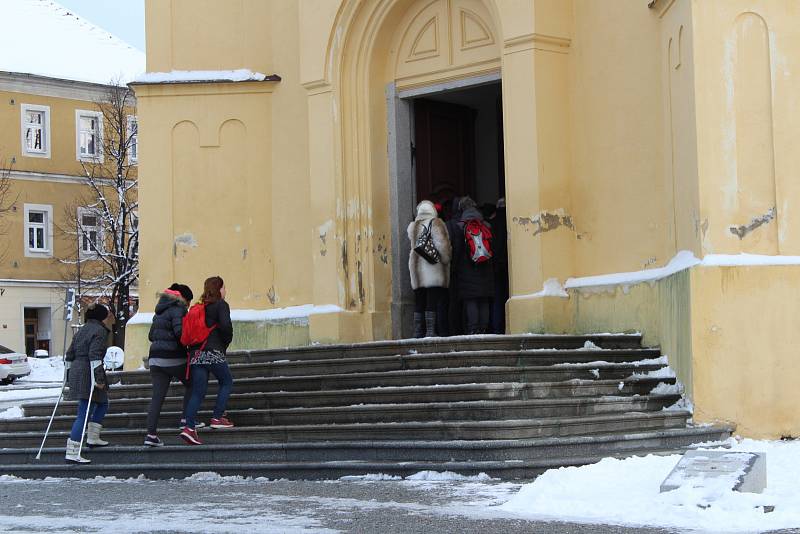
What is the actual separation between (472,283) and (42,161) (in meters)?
38.4

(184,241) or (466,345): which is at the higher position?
(184,241)

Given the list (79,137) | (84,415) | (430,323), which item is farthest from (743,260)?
(79,137)

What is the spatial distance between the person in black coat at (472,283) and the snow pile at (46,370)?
28829 mm

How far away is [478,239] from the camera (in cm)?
1570

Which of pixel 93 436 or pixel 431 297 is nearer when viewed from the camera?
pixel 93 436


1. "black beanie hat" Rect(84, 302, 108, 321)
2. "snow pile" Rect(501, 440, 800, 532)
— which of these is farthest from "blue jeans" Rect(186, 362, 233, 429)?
"snow pile" Rect(501, 440, 800, 532)

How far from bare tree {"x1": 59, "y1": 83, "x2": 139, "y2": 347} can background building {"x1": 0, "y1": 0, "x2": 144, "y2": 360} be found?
→ 119 mm

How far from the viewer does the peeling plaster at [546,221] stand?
15.3 m

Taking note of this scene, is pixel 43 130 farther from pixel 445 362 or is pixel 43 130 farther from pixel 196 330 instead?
pixel 445 362

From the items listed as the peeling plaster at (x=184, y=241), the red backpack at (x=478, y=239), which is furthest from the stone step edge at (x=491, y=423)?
the peeling plaster at (x=184, y=241)

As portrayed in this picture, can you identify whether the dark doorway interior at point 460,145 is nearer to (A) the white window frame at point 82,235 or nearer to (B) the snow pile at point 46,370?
(B) the snow pile at point 46,370

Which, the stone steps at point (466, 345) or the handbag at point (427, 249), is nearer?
the stone steps at point (466, 345)

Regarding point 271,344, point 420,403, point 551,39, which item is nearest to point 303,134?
point 271,344

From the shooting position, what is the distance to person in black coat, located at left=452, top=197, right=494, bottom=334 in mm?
15616
